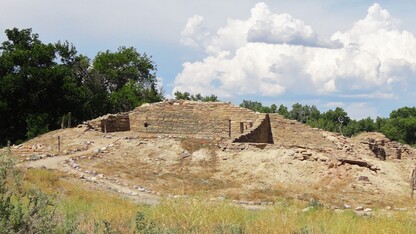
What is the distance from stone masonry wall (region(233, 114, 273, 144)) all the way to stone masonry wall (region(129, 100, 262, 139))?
590 millimetres

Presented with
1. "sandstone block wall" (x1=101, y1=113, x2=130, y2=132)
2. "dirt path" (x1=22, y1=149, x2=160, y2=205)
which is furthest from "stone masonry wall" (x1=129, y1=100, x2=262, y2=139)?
"dirt path" (x1=22, y1=149, x2=160, y2=205)

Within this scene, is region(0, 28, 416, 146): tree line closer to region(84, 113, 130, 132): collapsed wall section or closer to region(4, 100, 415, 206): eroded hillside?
region(84, 113, 130, 132): collapsed wall section

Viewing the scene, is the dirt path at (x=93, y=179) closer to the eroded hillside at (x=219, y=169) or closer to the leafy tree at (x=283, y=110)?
the eroded hillside at (x=219, y=169)

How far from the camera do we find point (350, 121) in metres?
84.9

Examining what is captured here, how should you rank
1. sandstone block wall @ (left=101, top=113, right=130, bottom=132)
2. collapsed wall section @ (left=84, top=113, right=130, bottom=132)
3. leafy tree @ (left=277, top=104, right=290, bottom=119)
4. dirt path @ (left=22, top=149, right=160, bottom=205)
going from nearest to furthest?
1. dirt path @ (left=22, top=149, right=160, bottom=205)
2. collapsed wall section @ (left=84, top=113, right=130, bottom=132)
3. sandstone block wall @ (left=101, top=113, right=130, bottom=132)
4. leafy tree @ (left=277, top=104, right=290, bottom=119)

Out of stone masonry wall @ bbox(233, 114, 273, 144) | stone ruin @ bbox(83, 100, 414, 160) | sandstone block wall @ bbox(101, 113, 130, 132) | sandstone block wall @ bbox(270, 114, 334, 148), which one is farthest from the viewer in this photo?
sandstone block wall @ bbox(101, 113, 130, 132)

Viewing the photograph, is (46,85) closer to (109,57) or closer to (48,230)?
(109,57)

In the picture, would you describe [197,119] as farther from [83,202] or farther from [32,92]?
[83,202]

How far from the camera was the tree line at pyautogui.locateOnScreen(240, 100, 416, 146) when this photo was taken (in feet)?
245

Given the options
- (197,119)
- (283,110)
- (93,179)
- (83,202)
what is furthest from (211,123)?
(283,110)

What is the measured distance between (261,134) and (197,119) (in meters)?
3.31

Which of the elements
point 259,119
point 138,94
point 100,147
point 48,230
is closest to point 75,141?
point 100,147

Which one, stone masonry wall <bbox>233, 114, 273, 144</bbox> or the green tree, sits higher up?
the green tree

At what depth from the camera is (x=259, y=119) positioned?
2612 centimetres
